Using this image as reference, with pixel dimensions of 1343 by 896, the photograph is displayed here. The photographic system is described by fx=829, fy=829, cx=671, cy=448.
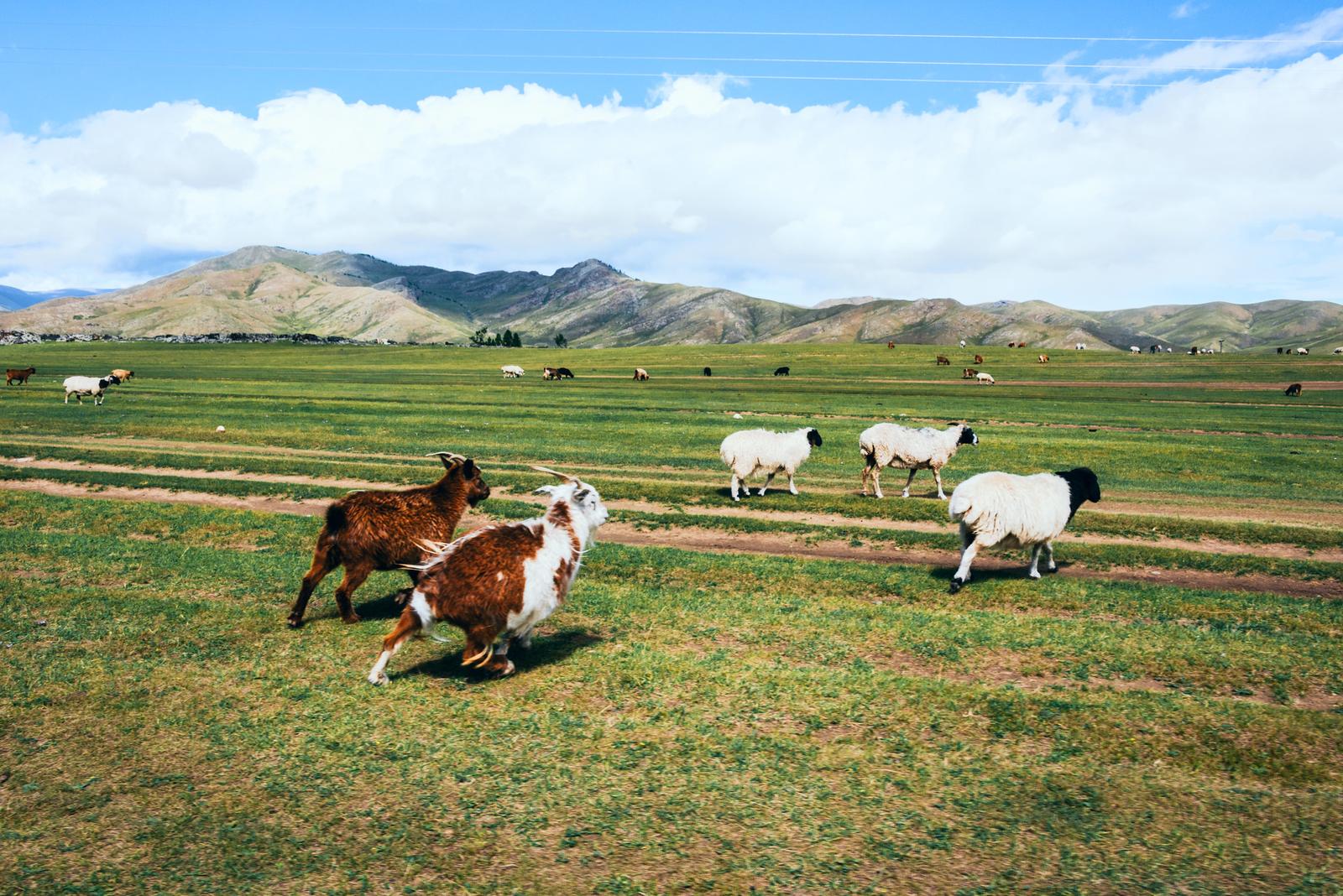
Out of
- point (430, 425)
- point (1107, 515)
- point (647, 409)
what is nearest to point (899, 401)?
point (647, 409)

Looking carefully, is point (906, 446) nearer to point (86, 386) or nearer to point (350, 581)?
point (350, 581)

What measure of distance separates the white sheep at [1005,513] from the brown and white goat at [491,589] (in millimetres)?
8453

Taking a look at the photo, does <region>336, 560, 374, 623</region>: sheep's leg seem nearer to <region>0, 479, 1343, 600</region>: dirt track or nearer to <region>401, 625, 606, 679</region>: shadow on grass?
<region>401, 625, 606, 679</region>: shadow on grass

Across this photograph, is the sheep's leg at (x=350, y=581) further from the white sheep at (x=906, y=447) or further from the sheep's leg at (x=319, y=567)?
the white sheep at (x=906, y=447)

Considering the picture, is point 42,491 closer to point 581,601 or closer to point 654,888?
point 581,601

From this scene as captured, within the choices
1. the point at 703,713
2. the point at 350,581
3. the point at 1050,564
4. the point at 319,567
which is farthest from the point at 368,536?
the point at 1050,564

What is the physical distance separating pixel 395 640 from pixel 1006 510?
11591mm

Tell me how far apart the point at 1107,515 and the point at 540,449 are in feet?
76.4

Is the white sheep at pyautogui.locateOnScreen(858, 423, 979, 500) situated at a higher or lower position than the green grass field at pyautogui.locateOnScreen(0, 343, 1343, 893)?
higher

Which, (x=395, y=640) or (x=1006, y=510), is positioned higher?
(x=1006, y=510)

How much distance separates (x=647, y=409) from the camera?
59375 mm

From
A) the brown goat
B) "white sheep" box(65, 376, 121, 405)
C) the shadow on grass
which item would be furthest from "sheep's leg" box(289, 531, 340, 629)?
"white sheep" box(65, 376, 121, 405)

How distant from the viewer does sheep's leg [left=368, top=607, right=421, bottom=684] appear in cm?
1041

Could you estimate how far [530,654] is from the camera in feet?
39.5
